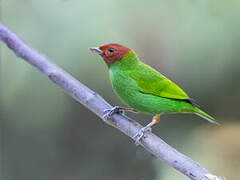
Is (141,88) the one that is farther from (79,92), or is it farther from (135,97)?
(79,92)

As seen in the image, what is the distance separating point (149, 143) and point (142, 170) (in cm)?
163

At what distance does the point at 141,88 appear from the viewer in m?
3.08

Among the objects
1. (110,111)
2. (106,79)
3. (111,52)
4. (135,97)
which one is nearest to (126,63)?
(111,52)

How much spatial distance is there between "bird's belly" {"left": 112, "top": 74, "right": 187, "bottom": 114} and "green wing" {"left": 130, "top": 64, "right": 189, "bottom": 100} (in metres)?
0.04

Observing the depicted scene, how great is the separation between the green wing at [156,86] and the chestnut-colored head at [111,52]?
19 centimetres

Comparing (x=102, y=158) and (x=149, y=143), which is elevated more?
(x=102, y=158)

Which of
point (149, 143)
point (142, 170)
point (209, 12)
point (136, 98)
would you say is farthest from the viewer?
point (209, 12)

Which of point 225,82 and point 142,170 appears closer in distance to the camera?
point 142,170

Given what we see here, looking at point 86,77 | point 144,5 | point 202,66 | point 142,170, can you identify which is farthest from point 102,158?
point 144,5

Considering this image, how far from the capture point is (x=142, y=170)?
157 inches

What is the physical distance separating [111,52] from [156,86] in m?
0.47

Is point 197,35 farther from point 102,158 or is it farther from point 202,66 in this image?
point 102,158

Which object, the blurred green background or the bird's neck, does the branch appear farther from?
the blurred green background

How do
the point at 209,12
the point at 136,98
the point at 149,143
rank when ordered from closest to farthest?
the point at 149,143
the point at 136,98
the point at 209,12
